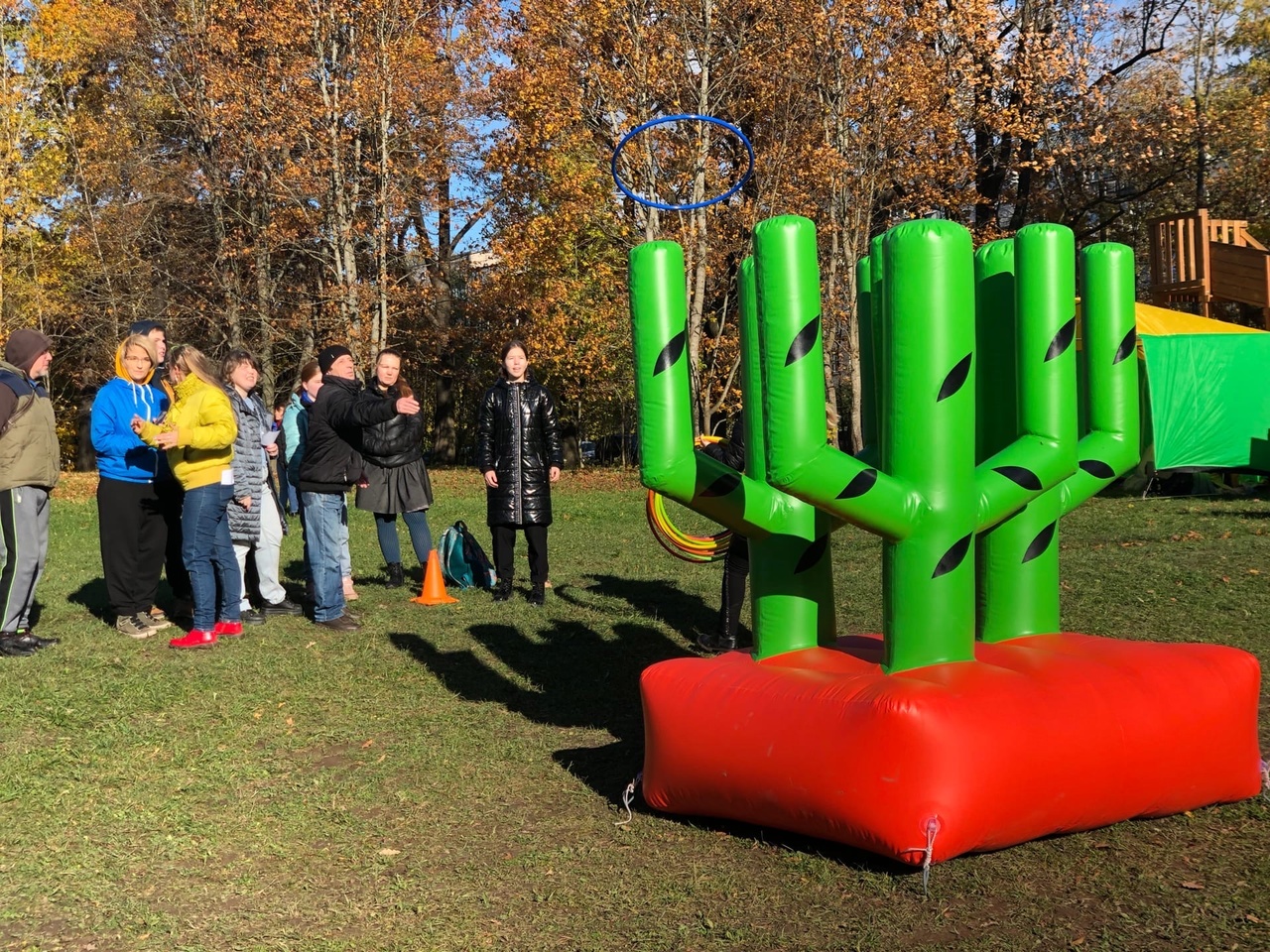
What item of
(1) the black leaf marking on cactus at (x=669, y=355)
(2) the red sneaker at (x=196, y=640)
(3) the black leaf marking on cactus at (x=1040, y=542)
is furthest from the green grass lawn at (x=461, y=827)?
(1) the black leaf marking on cactus at (x=669, y=355)

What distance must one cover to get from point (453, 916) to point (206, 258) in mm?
32782

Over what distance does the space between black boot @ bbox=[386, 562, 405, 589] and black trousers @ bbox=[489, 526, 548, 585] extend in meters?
1.52

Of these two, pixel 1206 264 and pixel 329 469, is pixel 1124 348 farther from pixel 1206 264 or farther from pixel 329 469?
pixel 1206 264

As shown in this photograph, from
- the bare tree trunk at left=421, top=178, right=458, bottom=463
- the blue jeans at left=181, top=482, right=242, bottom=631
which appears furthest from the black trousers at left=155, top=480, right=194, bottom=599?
the bare tree trunk at left=421, top=178, right=458, bottom=463

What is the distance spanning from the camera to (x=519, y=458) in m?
10.1

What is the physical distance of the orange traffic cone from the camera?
1048 centimetres

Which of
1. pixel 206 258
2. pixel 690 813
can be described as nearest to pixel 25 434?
pixel 690 813

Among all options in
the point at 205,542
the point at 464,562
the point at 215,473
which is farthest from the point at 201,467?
the point at 464,562

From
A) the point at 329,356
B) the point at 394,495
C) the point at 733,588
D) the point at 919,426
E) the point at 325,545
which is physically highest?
the point at 329,356

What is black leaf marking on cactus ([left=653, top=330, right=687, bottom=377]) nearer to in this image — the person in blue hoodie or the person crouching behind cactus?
the person crouching behind cactus

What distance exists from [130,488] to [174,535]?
2.22 ft

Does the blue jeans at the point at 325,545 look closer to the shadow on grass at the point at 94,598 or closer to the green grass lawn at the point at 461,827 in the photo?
the green grass lawn at the point at 461,827

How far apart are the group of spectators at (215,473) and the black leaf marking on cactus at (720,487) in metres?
3.66

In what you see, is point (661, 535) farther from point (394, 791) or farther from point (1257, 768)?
point (1257, 768)
